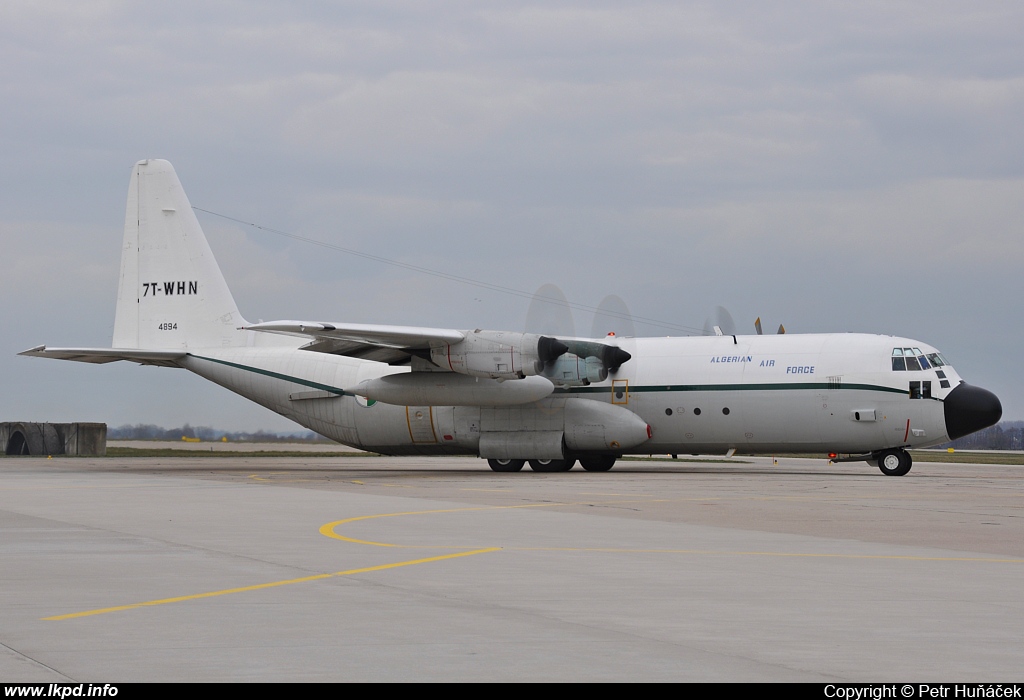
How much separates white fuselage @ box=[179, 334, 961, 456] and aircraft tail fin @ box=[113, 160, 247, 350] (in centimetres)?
204

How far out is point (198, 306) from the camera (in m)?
39.2

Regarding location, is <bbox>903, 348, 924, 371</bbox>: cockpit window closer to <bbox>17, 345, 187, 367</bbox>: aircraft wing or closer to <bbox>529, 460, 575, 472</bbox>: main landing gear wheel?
<bbox>529, 460, 575, 472</bbox>: main landing gear wheel

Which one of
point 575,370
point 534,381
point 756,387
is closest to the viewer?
point 756,387

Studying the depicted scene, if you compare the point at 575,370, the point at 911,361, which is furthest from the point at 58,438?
the point at 911,361

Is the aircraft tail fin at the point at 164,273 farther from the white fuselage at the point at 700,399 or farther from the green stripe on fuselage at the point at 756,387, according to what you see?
the green stripe on fuselage at the point at 756,387

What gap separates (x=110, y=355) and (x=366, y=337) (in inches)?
390

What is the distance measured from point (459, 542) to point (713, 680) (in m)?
7.85

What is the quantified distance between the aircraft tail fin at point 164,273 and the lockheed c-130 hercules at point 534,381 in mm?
54

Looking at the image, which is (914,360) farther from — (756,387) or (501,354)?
(501,354)

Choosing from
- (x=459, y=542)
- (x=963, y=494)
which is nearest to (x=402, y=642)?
(x=459, y=542)

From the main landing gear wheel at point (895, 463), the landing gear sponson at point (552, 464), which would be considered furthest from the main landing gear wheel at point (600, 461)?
the main landing gear wheel at point (895, 463)

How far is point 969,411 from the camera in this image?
31359mm

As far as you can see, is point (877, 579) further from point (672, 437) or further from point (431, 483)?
point (672, 437)

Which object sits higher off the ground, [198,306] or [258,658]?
[198,306]
